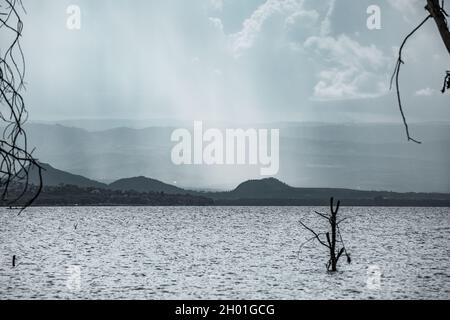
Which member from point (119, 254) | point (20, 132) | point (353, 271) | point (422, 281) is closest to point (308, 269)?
point (353, 271)

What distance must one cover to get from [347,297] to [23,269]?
145ft

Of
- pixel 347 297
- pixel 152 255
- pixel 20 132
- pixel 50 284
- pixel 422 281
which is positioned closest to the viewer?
pixel 20 132

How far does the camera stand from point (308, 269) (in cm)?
7600

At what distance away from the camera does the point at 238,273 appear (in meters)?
71.1

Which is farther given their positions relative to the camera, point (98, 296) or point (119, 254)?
point (119, 254)

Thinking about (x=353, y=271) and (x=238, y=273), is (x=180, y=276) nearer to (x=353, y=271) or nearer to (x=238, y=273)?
(x=238, y=273)

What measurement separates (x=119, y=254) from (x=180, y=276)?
124 ft

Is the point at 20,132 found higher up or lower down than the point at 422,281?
higher up
